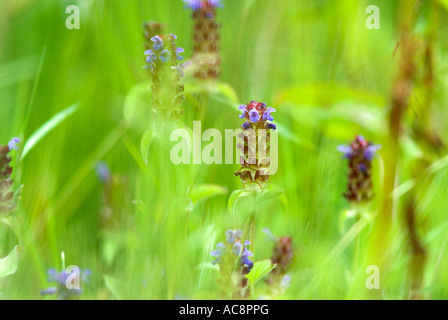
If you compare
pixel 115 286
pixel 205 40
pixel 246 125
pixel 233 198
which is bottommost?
pixel 115 286

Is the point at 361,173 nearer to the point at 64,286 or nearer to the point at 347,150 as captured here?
the point at 347,150

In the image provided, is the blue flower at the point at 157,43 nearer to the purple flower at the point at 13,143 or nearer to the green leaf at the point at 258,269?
the purple flower at the point at 13,143

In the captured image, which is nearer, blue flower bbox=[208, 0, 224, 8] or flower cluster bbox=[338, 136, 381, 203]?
flower cluster bbox=[338, 136, 381, 203]

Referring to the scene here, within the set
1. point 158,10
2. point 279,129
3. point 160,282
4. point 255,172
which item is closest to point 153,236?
point 160,282

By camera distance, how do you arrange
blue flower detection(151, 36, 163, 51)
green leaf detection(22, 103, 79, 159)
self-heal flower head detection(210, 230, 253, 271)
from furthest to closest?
green leaf detection(22, 103, 79, 159), blue flower detection(151, 36, 163, 51), self-heal flower head detection(210, 230, 253, 271)

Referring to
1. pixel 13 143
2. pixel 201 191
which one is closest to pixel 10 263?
pixel 13 143

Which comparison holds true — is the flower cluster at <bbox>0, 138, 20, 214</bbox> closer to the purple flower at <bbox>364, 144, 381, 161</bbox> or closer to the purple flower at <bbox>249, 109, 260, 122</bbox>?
the purple flower at <bbox>249, 109, 260, 122</bbox>

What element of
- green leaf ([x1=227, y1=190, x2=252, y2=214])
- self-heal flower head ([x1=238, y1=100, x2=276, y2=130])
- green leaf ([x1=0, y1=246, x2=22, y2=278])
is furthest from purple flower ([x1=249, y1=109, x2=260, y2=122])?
green leaf ([x1=0, y1=246, x2=22, y2=278])
